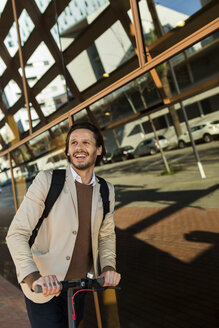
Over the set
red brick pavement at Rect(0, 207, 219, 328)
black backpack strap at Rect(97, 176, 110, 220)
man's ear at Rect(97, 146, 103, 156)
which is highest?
man's ear at Rect(97, 146, 103, 156)

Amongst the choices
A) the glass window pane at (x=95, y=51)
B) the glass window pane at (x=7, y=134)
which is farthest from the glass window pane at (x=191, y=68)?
the glass window pane at (x=7, y=134)

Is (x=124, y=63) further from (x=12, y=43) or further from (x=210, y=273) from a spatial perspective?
(x=12, y=43)

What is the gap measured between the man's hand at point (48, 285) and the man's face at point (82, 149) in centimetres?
70

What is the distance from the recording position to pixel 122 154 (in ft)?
12.9

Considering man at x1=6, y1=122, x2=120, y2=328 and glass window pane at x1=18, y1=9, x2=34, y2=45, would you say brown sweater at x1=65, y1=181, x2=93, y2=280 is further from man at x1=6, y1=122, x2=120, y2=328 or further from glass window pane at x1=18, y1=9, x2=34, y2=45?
glass window pane at x1=18, y1=9, x2=34, y2=45

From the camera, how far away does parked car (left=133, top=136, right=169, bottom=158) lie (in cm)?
378

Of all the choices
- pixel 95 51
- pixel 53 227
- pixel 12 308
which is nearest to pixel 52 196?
pixel 53 227

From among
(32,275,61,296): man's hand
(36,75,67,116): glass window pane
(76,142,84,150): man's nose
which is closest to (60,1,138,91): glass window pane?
(36,75,67,116): glass window pane

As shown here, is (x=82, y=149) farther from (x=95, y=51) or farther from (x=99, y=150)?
(x=95, y=51)

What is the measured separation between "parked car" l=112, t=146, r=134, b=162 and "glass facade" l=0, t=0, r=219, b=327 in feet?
0.33

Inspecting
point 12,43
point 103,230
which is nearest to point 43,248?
point 103,230

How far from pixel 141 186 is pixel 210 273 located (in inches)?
56.0

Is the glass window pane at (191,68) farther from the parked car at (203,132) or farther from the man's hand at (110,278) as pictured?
the man's hand at (110,278)

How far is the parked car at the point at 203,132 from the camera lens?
387cm
